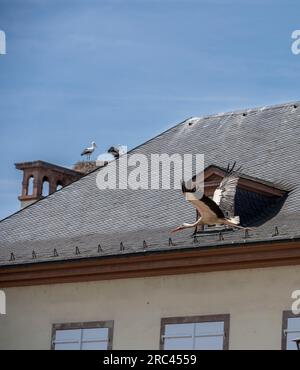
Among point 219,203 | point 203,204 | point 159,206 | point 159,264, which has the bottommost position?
point 159,264

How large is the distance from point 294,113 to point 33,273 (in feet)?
23.2

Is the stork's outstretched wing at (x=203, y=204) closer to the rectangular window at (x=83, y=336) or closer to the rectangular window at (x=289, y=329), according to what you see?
the rectangular window at (x=289, y=329)

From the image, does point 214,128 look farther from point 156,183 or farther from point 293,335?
point 293,335

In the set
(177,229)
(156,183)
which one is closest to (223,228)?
(177,229)

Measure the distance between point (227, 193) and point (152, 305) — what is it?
2.72 m

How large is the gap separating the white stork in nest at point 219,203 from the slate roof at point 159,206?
32 cm

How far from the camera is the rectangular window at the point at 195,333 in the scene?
31.9m

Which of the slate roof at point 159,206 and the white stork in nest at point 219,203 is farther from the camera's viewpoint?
the slate roof at point 159,206

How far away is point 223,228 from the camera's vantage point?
32.7 m

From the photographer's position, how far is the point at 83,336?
34094 millimetres

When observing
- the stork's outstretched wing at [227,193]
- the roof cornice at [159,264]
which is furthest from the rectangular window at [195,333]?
the stork's outstretched wing at [227,193]

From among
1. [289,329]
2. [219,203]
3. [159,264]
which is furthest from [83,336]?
[289,329]

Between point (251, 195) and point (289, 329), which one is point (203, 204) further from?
point (289, 329)

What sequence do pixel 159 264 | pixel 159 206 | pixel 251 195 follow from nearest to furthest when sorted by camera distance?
pixel 159 264, pixel 251 195, pixel 159 206
